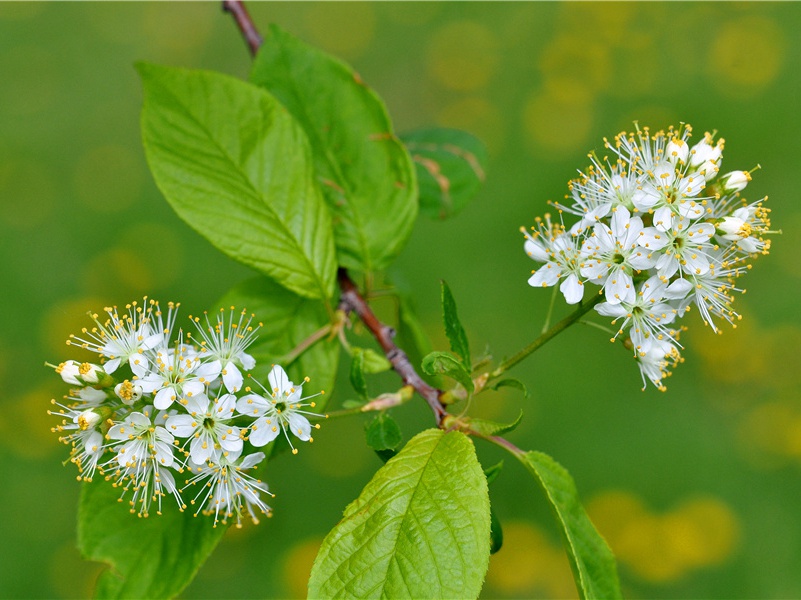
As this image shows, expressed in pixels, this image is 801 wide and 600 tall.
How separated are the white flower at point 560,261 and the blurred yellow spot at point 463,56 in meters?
3.65

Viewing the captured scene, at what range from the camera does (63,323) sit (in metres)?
4.45

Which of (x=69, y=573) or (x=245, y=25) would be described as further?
(x=69, y=573)

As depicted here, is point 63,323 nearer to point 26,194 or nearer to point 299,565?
point 26,194

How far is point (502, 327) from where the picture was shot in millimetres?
4246

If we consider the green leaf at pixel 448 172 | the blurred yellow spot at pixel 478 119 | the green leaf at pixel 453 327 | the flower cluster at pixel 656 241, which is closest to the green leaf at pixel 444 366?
the green leaf at pixel 453 327

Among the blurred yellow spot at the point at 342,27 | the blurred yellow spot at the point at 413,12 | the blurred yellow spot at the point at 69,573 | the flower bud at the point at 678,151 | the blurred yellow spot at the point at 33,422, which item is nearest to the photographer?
the flower bud at the point at 678,151

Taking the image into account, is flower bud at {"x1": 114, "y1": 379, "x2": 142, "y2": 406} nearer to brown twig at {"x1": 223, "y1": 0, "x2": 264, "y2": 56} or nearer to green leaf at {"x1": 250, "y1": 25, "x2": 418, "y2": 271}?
green leaf at {"x1": 250, "y1": 25, "x2": 418, "y2": 271}

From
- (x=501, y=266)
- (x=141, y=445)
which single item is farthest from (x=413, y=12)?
(x=141, y=445)

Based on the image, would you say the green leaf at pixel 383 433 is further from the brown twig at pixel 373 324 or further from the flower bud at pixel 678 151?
the flower bud at pixel 678 151

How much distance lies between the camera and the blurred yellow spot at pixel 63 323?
4.32 m

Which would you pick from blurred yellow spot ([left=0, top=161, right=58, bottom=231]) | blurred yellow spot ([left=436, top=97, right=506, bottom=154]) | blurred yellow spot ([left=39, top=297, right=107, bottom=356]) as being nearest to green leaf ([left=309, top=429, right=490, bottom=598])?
blurred yellow spot ([left=39, top=297, right=107, bottom=356])

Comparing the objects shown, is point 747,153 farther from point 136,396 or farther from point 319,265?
point 136,396

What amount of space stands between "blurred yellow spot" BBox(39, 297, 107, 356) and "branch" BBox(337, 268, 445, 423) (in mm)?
2707

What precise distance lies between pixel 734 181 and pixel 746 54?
404 cm
